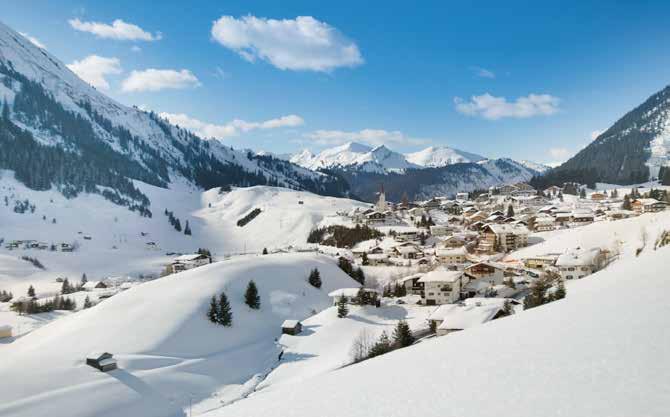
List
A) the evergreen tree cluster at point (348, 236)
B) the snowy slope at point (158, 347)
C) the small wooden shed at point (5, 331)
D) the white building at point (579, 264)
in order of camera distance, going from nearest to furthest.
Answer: the snowy slope at point (158, 347)
the small wooden shed at point (5, 331)
the white building at point (579, 264)
the evergreen tree cluster at point (348, 236)

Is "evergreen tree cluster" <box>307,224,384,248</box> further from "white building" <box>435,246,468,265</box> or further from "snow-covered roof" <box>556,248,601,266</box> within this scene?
"snow-covered roof" <box>556,248,601,266</box>

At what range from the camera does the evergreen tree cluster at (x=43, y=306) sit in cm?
6638

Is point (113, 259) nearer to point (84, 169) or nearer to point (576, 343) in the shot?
point (84, 169)

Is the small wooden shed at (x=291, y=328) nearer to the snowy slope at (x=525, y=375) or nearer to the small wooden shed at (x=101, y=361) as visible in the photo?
the small wooden shed at (x=101, y=361)

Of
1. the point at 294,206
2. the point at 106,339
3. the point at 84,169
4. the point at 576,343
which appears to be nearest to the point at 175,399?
the point at 106,339

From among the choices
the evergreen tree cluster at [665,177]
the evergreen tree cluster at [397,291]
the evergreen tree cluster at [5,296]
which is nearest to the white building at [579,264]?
the evergreen tree cluster at [397,291]

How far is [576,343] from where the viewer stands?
15.3 meters

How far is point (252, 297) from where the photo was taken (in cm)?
5631

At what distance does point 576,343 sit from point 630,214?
320ft

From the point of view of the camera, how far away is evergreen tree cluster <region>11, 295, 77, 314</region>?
66375 mm

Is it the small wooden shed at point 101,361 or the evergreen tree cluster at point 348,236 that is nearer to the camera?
the small wooden shed at point 101,361

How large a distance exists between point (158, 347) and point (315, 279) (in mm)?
29344

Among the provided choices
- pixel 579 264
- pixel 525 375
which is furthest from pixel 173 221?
pixel 525 375

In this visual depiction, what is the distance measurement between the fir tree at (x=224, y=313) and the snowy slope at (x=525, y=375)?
33.9 m
